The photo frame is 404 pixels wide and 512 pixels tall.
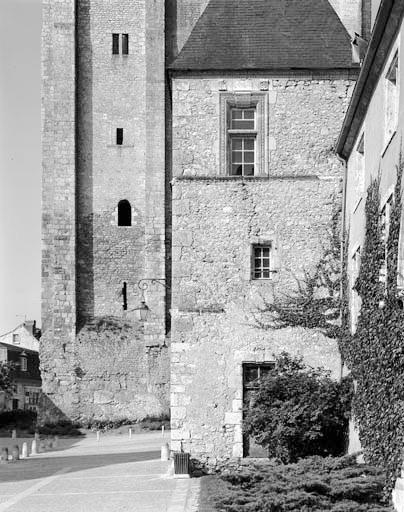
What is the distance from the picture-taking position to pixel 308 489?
509 inches

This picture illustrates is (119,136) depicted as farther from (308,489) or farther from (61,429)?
(308,489)

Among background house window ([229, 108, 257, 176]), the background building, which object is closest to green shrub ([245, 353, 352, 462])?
background house window ([229, 108, 257, 176])

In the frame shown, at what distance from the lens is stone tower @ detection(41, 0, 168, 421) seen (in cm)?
4409

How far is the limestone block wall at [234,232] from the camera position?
73.0 feet

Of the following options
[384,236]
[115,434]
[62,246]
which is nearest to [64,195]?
[62,246]

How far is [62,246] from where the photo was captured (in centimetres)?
4431

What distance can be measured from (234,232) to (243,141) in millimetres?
2064

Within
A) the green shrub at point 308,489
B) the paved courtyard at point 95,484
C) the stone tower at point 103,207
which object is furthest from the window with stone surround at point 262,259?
the stone tower at point 103,207

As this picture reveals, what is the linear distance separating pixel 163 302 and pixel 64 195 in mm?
5845

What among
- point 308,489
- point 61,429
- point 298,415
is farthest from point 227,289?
point 61,429

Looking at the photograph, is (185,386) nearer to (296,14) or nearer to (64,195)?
(296,14)

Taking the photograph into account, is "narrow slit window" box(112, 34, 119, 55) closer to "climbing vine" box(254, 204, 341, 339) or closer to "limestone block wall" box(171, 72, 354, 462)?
"limestone block wall" box(171, 72, 354, 462)

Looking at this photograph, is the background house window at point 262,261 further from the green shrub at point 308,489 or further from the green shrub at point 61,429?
the green shrub at point 61,429

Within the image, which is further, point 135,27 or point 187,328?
point 135,27
